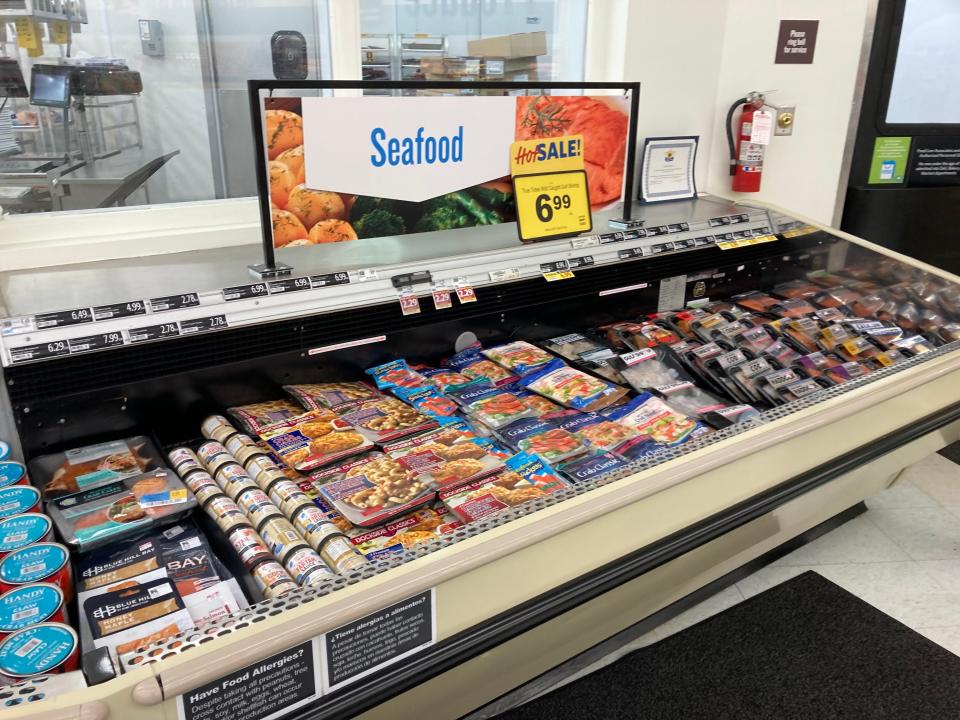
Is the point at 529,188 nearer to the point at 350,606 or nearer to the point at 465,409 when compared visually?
the point at 465,409

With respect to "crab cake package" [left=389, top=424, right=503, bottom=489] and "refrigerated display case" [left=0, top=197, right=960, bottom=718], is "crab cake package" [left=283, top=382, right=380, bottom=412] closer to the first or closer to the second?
"refrigerated display case" [left=0, top=197, right=960, bottom=718]

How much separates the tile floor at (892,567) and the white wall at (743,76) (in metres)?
1.59

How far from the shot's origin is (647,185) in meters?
3.06

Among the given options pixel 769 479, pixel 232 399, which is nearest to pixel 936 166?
pixel 769 479

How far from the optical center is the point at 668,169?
10.2 feet

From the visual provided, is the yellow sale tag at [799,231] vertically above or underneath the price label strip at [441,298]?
above

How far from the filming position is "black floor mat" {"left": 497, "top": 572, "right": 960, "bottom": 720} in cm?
222

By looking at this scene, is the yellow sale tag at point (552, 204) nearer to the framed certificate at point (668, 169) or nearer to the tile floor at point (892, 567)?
the framed certificate at point (668, 169)

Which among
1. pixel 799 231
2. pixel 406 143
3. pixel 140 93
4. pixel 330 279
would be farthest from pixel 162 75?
pixel 799 231

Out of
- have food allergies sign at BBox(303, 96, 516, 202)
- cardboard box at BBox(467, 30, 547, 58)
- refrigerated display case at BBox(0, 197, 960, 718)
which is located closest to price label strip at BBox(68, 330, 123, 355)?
refrigerated display case at BBox(0, 197, 960, 718)

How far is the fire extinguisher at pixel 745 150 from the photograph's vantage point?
3.43 metres

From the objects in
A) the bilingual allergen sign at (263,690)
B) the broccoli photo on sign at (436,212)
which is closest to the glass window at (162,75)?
the broccoli photo on sign at (436,212)

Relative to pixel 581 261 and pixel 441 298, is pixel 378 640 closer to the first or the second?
pixel 441 298

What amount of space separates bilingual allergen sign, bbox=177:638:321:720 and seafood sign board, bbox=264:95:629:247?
1088 mm
